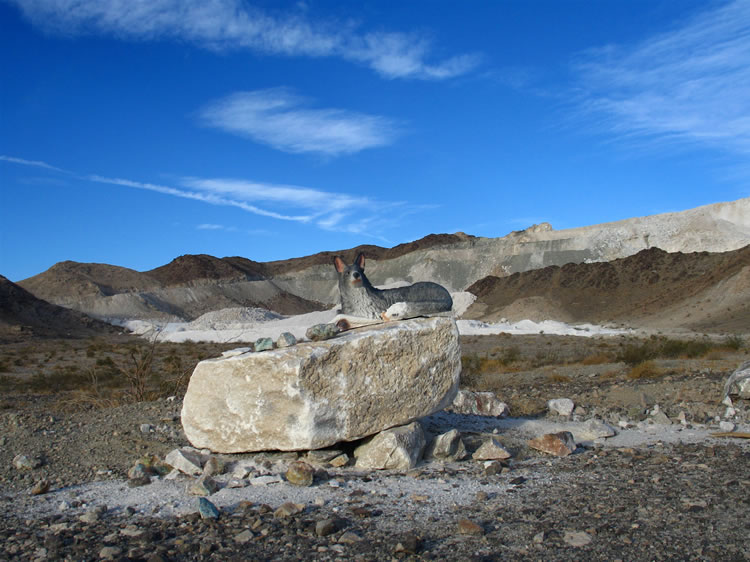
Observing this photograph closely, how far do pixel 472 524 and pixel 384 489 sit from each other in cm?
123

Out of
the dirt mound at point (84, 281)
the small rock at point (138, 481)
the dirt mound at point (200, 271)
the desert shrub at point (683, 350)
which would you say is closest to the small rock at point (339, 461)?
the small rock at point (138, 481)

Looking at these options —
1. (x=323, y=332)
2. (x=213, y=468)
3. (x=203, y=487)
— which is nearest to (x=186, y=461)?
(x=213, y=468)

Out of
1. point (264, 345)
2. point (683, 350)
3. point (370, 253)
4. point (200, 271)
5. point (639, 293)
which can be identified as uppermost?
point (370, 253)

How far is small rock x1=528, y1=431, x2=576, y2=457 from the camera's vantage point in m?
6.73

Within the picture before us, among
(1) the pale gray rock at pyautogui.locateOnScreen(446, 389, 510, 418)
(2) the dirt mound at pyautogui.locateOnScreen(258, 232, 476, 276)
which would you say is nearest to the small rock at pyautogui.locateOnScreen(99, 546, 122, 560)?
(1) the pale gray rock at pyautogui.locateOnScreen(446, 389, 510, 418)

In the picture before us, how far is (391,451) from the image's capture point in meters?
6.00

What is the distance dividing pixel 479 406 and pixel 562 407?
1.24 meters

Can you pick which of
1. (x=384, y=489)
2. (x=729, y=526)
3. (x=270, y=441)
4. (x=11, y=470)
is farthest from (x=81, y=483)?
(x=729, y=526)

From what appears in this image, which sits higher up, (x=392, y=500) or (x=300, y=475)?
(x=300, y=475)

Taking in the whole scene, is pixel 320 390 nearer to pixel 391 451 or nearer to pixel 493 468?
pixel 391 451

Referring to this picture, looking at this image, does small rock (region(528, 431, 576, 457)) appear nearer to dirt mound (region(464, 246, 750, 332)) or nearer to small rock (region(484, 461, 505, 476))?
small rock (region(484, 461, 505, 476))

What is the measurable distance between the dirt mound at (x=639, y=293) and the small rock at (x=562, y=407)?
28.4 metres

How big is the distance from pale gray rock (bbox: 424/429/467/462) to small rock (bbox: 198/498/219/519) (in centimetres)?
251

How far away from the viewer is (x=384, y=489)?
536 centimetres
